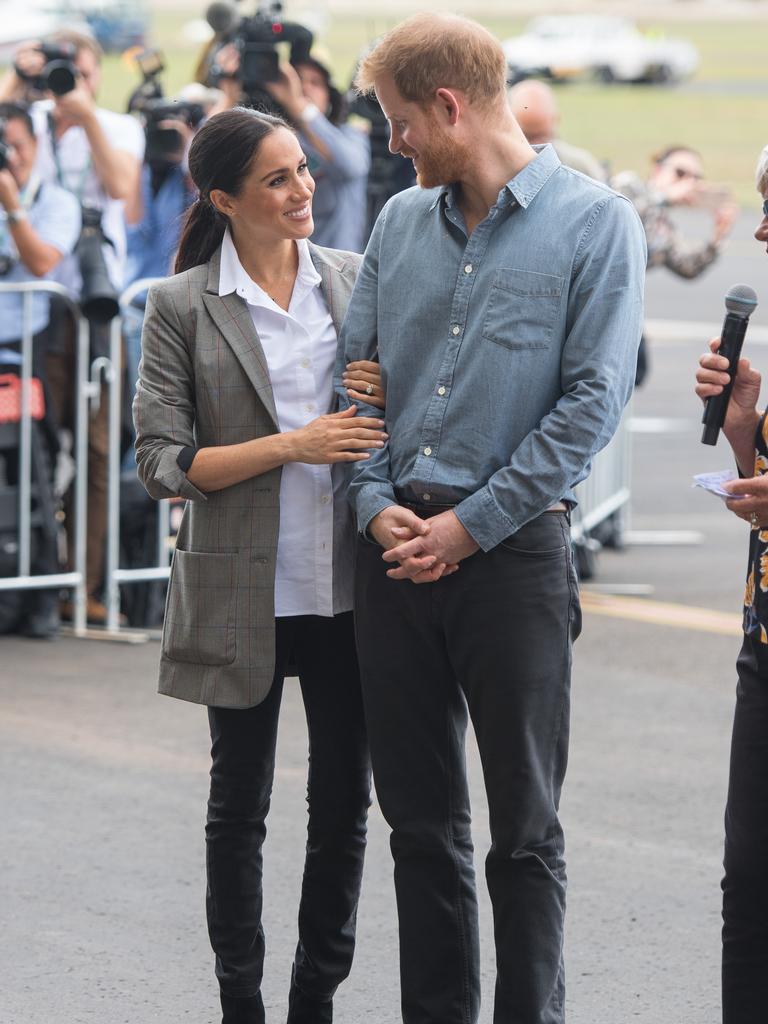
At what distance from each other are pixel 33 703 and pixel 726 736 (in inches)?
97.3

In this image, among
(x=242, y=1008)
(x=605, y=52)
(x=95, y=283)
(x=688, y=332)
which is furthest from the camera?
(x=605, y=52)

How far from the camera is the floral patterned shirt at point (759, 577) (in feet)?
10.7

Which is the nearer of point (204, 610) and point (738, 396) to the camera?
point (738, 396)

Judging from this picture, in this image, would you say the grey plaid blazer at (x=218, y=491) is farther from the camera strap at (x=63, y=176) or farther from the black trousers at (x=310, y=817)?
the camera strap at (x=63, y=176)

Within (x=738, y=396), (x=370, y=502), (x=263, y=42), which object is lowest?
(x=370, y=502)

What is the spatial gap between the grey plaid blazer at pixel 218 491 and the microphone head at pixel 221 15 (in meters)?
5.16

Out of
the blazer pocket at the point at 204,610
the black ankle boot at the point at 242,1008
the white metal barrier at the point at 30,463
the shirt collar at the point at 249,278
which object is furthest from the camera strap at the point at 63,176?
the black ankle boot at the point at 242,1008

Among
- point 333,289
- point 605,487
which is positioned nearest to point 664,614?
point 605,487

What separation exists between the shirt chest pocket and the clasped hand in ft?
1.13

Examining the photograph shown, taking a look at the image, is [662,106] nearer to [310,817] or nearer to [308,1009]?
[310,817]

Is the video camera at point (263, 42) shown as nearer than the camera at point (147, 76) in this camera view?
Yes

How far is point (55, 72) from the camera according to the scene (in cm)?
745

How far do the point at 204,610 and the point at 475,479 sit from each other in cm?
68

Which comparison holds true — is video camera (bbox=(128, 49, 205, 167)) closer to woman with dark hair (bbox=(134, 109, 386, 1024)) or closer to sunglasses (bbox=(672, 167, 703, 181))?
sunglasses (bbox=(672, 167, 703, 181))
